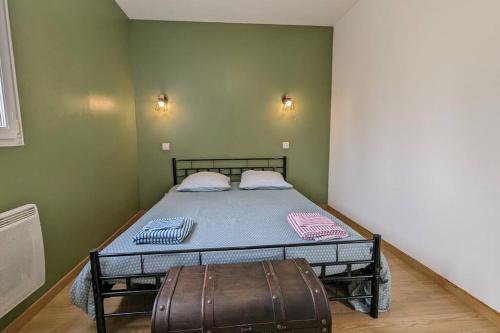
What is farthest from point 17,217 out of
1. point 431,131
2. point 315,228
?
point 431,131

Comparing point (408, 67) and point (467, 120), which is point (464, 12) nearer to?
point (408, 67)

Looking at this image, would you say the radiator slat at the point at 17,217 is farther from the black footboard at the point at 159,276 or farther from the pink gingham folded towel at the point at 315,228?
the pink gingham folded towel at the point at 315,228

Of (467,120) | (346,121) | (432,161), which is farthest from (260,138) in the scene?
(467,120)

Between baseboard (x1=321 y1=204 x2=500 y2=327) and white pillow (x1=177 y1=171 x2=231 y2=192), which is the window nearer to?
white pillow (x1=177 y1=171 x2=231 y2=192)

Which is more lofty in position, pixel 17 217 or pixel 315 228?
pixel 17 217

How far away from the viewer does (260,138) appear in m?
3.77

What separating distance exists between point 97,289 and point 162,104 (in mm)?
2555

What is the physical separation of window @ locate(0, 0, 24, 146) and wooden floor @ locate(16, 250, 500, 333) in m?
1.16

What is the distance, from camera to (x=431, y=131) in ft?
6.85

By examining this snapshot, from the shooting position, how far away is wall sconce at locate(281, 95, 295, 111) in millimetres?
3666

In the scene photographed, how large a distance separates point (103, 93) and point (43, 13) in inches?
37.1

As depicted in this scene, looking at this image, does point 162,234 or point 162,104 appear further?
point 162,104

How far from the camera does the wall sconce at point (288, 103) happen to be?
12.0 ft

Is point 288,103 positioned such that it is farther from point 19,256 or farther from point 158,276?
point 19,256
